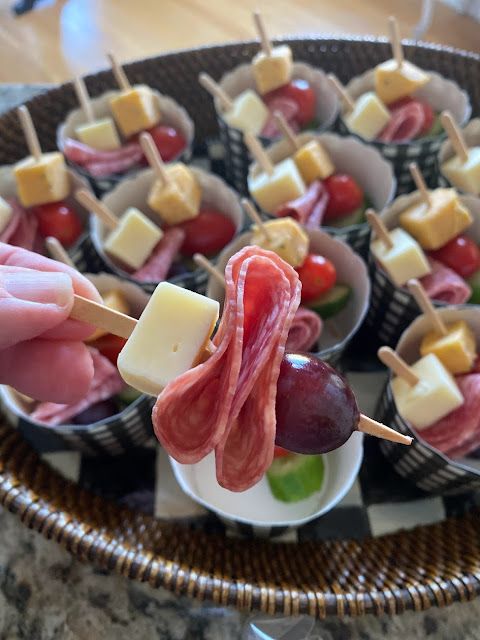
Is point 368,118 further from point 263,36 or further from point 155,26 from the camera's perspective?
point 155,26

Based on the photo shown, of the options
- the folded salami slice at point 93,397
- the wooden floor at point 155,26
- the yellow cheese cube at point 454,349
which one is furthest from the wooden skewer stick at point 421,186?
the wooden floor at point 155,26

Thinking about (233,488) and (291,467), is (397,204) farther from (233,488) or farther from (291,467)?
(233,488)

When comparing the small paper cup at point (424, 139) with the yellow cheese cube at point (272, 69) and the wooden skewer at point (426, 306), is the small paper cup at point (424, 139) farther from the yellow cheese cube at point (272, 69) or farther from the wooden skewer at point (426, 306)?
the wooden skewer at point (426, 306)

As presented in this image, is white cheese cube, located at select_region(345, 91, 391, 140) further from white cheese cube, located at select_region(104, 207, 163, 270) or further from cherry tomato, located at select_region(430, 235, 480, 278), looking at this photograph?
white cheese cube, located at select_region(104, 207, 163, 270)

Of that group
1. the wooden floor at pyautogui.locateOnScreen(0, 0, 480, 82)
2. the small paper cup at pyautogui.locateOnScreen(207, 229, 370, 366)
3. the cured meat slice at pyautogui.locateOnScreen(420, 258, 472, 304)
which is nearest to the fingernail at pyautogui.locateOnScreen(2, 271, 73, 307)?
the small paper cup at pyautogui.locateOnScreen(207, 229, 370, 366)

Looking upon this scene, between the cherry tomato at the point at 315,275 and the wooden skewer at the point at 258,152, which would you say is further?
the wooden skewer at the point at 258,152

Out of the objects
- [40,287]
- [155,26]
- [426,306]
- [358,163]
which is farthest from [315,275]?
[155,26]

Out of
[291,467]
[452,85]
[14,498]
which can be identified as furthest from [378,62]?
[14,498]
